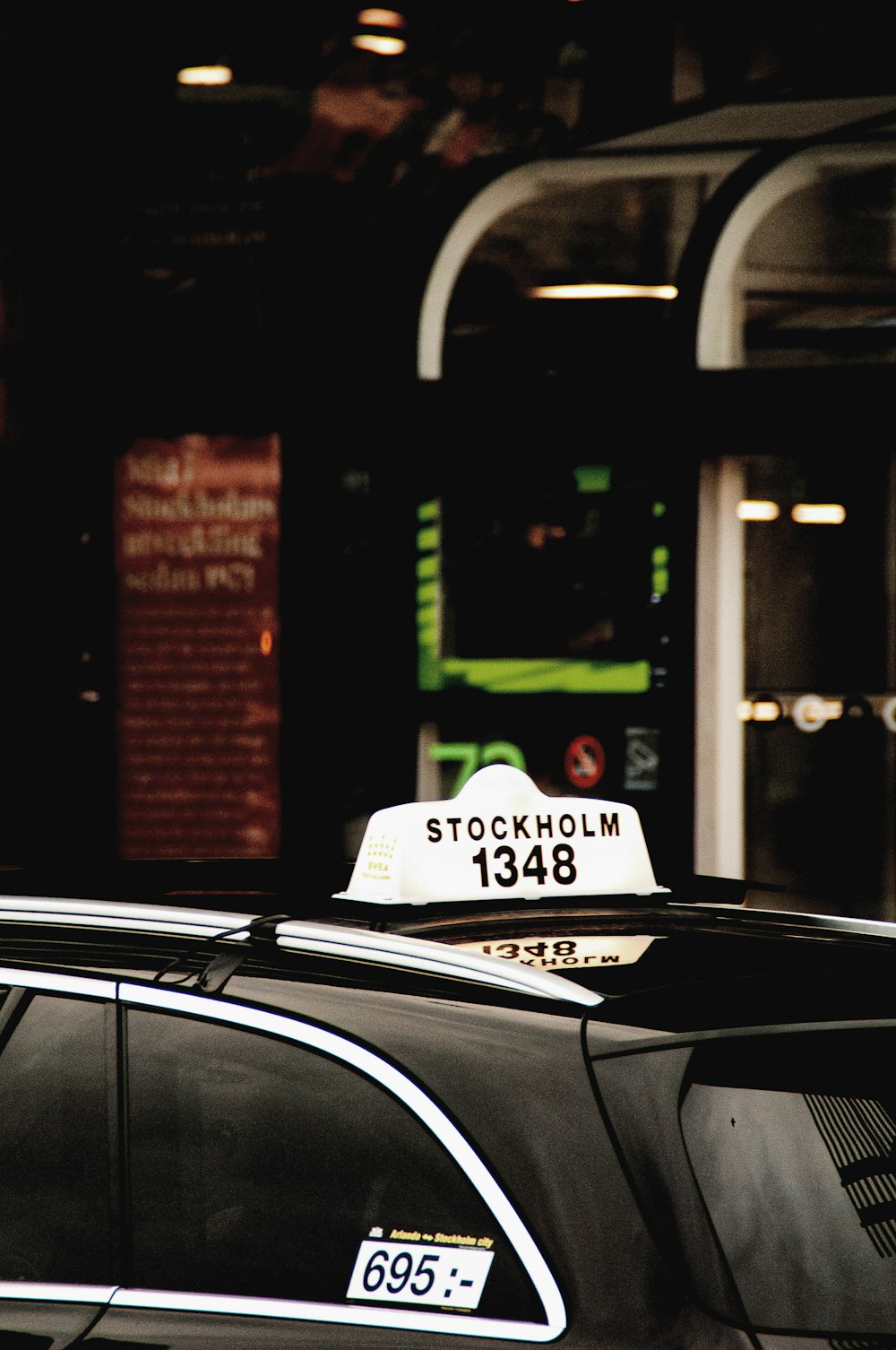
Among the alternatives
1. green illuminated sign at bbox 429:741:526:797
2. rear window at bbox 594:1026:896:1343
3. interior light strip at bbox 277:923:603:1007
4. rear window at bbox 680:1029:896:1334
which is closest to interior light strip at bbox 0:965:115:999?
interior light strip at bbox 277:923:603:1007

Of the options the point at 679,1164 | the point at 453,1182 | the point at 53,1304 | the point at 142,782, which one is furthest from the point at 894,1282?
the point at 142,782

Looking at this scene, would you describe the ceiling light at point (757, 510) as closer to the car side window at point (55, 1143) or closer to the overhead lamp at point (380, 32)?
the overhead lamp at point (380, 32)

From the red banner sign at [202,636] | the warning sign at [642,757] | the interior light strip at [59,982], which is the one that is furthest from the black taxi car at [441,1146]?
the red banner sign at [202,636]

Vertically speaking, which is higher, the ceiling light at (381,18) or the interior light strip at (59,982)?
the ceiling light at (381,18)

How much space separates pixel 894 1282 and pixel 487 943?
69 cm

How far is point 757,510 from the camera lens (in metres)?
7.55

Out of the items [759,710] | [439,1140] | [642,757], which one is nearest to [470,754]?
[642,757]

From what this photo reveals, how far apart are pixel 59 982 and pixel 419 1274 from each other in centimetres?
61

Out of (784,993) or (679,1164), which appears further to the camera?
(784,993)

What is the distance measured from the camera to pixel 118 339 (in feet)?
25.7

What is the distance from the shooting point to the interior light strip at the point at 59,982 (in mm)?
2113

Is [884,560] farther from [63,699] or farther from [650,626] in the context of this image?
[63,699]

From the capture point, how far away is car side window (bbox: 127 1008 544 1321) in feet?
6.02

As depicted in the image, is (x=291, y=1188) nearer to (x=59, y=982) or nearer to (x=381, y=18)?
(x=59, y=982)
